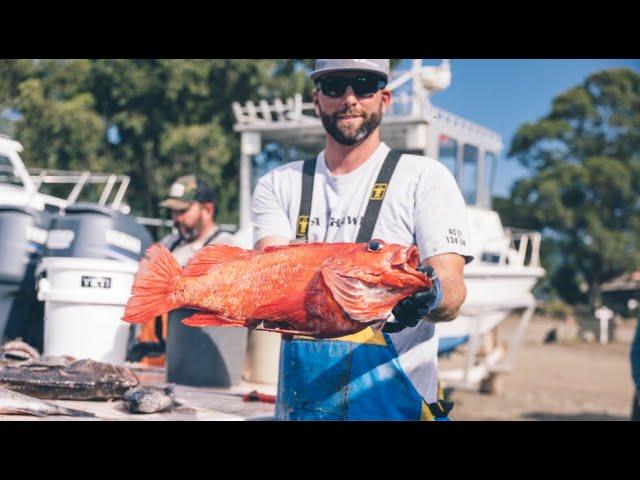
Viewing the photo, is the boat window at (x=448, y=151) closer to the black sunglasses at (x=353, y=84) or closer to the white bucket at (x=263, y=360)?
the white bucket at (x=263, y=360)

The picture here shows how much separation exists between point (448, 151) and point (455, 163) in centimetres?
31

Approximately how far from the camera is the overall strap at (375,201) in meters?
2.31

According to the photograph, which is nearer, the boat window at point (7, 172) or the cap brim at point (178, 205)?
the cap brim at point (178, 205)

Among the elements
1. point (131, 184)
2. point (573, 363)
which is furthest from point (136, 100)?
point (573, 363)

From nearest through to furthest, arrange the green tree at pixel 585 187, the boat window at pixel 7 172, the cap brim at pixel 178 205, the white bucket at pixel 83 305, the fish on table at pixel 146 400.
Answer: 1. the fish on table at pixel 146 400
2. the white bucket at pixel 83 305
3. the cap brim at pixel 178 205
4. the boat window at pixel 7 172
5. the green tree at pixel 585 187

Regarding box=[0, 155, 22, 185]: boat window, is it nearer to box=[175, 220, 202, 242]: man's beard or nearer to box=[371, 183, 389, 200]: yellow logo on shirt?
box=[175, 220, 202, 242]: man's beard

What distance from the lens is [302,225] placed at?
2453 mm

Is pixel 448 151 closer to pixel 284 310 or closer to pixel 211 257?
pixel 211 257

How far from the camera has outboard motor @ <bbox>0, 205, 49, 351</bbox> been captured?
4.03 meters

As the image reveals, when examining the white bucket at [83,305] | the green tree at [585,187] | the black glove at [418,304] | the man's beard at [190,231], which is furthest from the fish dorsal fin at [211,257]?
the green tree at [585,187]

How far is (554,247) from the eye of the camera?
2131 centimetres

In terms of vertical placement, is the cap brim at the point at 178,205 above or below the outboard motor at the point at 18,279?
above

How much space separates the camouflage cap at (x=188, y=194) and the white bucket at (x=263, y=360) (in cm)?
108

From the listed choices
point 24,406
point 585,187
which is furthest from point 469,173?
point 585,187
